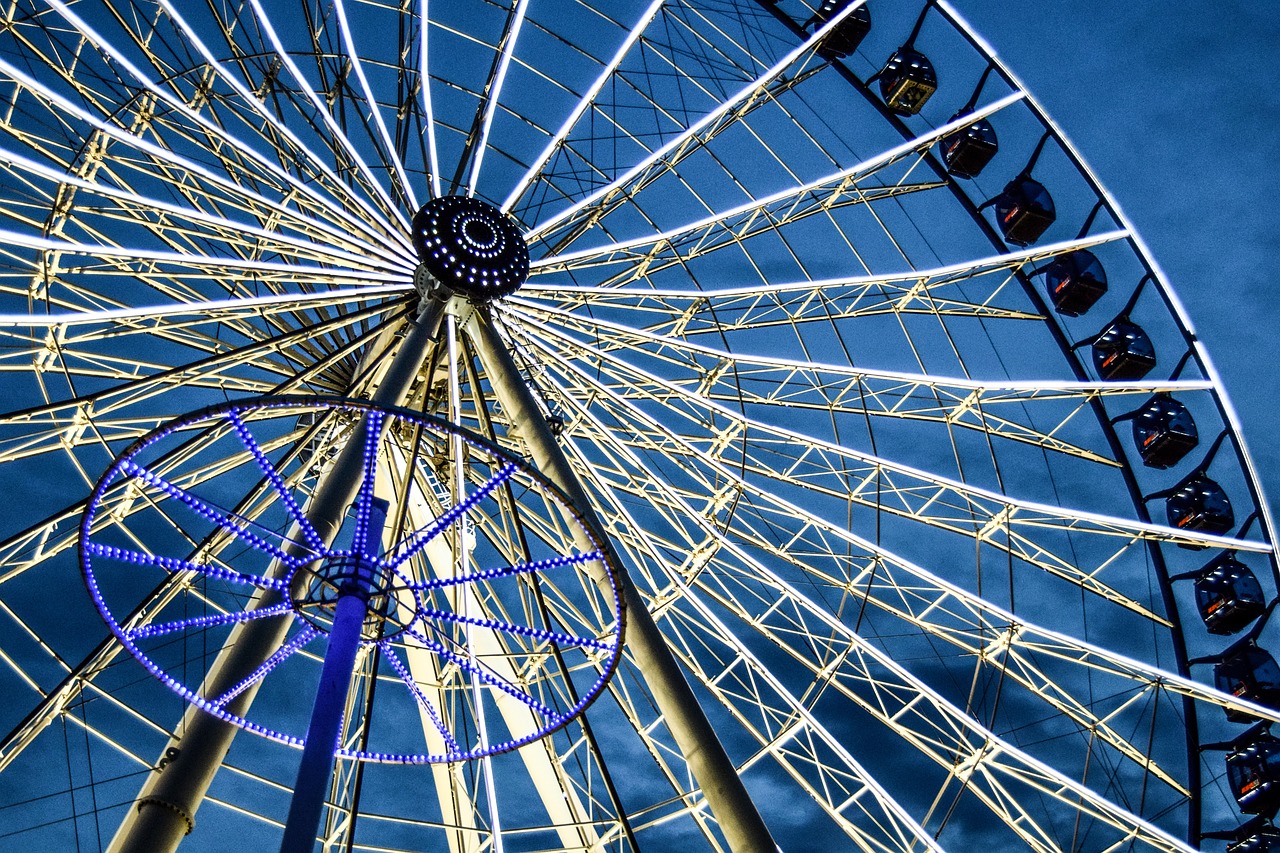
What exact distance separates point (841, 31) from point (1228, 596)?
459 inches

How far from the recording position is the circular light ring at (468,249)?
1317 centimetres

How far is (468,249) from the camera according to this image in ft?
43.7

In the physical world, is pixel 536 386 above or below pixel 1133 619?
below

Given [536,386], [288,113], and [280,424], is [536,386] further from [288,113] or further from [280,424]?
[288,113]

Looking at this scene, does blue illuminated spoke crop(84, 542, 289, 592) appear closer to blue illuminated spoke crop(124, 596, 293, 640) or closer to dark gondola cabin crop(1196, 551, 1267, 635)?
blue illuminated spoke crop(124, 596, 293, 640)

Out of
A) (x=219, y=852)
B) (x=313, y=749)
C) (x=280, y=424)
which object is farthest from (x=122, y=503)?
(x=219, y=852)

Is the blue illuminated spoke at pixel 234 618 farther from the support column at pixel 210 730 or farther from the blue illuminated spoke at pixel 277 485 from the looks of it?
the blue illuminated spoke at pixel 277 485

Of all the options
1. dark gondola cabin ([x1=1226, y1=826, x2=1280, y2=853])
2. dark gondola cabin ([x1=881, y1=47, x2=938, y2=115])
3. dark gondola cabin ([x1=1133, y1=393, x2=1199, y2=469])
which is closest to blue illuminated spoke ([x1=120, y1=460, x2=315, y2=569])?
dark gondola cabin ([x1=1226, y1=826, x2=1280, y2=853])

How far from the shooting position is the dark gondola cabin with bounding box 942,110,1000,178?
800 inches

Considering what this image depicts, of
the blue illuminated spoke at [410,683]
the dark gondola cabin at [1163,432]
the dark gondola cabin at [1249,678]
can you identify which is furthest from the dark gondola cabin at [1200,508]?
the blue illuminated spoke at [410,683]

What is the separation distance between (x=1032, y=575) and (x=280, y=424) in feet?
96.8

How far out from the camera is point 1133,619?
39.4 meters

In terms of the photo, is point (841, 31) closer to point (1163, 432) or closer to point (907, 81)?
point (907, 81)

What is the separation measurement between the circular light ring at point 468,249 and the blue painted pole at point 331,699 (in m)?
4.56
